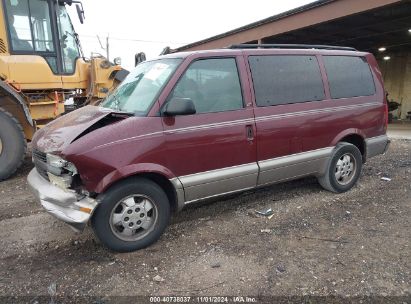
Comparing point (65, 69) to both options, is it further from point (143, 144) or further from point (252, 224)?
point (252, 224)

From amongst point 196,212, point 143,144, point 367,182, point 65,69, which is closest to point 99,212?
point 143,144

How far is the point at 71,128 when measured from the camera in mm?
3648

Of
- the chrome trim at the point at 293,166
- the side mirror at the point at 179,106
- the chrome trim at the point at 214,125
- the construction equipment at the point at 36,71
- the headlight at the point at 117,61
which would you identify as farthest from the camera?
the headlight at the point at 117,61

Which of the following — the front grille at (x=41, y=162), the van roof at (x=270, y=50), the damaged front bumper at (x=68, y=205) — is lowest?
the damaged front bumper at (x=68, y=205)

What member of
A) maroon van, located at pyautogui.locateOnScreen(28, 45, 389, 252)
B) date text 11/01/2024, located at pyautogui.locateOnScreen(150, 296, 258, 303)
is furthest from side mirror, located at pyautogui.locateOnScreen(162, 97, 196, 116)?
date text 11/01/2024, located at pyautogui.locateOnScreen(150, 296, 258, 303)

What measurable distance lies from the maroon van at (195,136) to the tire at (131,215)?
0.4 inches

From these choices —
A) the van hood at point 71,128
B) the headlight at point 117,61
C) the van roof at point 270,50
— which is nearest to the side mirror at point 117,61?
the headlight at point 117,61

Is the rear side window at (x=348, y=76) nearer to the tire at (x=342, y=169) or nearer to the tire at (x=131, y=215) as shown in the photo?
the tire at (x=342, y=169)

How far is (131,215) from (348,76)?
373 centimetres

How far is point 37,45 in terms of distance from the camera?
7250 millimetres

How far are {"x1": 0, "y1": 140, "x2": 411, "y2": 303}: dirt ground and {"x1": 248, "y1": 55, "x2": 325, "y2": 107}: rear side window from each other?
1486 millimetres

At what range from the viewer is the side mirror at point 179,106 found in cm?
355

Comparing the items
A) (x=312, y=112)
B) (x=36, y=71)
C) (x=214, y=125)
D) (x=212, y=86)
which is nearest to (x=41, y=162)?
(x=214, y=125)

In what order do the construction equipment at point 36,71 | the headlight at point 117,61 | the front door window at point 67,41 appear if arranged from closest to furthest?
1. the construction equipment at point 36,71
2. the front door window at point 67,41
3. the headlight at point 117,61
